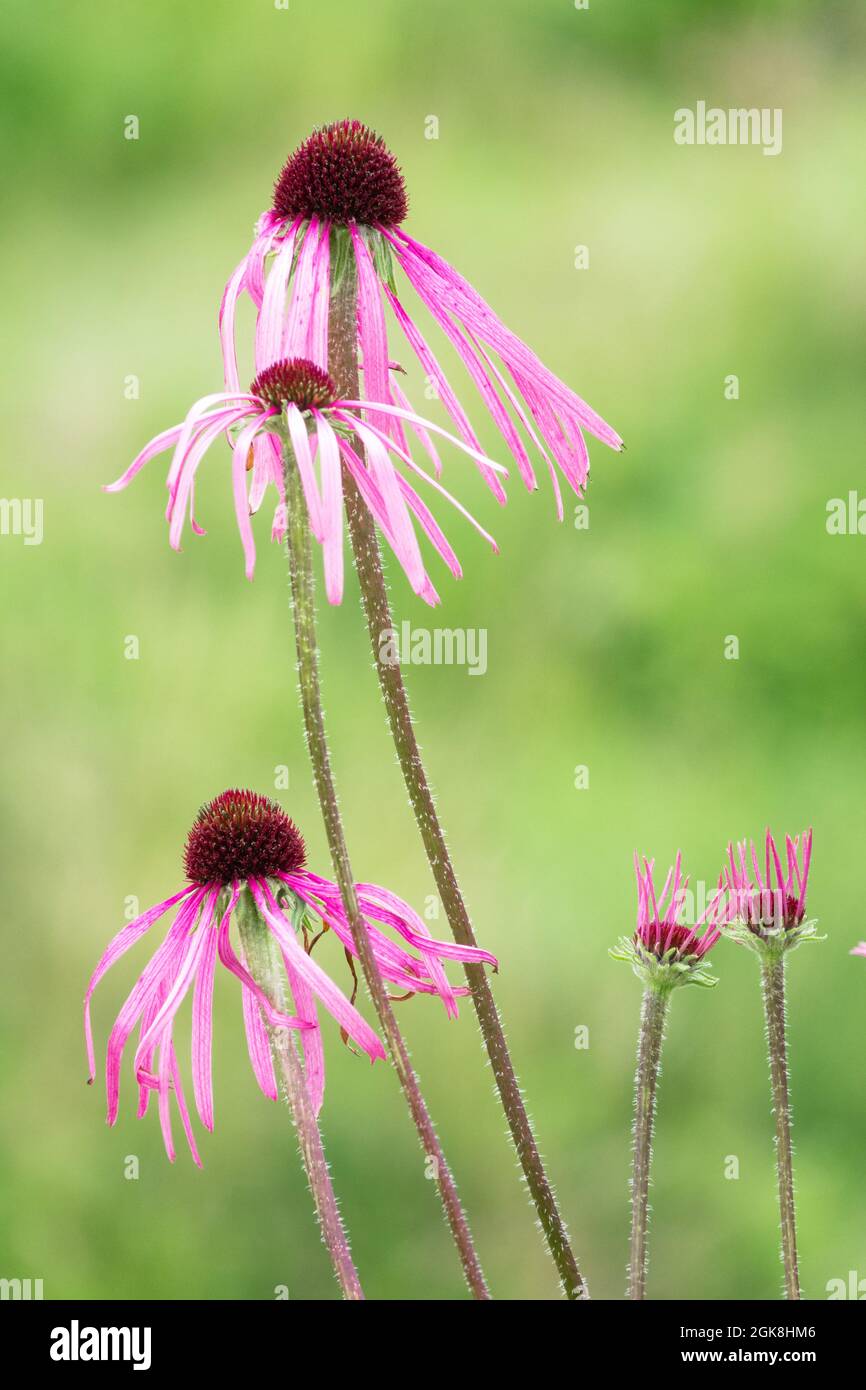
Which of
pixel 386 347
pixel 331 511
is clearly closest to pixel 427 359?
pixel 386 347

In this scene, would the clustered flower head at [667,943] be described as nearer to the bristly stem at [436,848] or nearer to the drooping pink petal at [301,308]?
the bristly stem at [436,848]

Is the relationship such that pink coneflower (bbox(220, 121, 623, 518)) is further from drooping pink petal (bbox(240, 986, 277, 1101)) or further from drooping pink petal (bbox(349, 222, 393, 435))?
drooping pink petal (bbox(240, 986, 277, 1101))

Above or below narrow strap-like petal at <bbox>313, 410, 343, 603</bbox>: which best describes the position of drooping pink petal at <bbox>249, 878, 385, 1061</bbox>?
below

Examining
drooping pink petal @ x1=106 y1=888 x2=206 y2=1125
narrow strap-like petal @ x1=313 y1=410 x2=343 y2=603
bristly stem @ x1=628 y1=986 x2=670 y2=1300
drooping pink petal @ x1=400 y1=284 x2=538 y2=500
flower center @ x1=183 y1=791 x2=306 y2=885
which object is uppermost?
drooping pink petal @ x1=400 y1=284 x2=538 y2=500

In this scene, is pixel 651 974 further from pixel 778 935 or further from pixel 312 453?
pixel 312 453

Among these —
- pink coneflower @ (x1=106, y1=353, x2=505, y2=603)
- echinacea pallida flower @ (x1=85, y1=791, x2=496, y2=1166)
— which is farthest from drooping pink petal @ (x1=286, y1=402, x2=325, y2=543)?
echinacea pallida flower @ (x1=85, y1=791, x2=496, y2=1166)

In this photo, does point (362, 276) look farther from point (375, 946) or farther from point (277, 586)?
point (277, 586)

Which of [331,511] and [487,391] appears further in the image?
[487,391]

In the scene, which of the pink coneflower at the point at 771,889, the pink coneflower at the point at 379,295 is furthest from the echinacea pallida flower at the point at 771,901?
the pink coneflower at the point at 379,295
